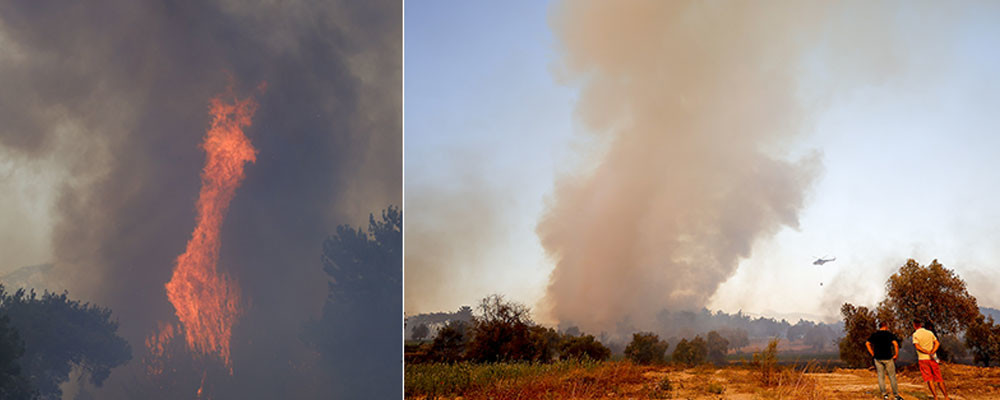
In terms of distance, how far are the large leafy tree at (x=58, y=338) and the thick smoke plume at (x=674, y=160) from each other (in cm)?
424

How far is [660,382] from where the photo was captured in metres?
5.96

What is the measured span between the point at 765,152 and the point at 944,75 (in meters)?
2.08

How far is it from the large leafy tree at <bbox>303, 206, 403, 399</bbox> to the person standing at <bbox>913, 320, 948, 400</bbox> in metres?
4.90

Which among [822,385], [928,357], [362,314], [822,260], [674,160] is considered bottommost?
[822,385]

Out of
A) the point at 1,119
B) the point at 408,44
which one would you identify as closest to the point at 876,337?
the point at 408,44

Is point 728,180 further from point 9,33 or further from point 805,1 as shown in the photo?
point 9,33

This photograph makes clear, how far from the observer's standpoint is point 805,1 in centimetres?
642

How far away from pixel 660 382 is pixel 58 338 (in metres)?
5.38

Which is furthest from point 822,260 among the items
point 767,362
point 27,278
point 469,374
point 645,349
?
point 27,278

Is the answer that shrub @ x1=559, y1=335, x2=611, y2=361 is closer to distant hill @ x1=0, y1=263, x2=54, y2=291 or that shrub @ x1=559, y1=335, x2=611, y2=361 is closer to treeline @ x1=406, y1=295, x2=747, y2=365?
treeline @ x1=406, y1=295, x2=747, y2=365

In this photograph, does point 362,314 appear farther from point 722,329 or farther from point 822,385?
point 822,385

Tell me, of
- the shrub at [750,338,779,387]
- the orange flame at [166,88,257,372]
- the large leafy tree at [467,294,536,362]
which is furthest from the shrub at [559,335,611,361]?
the orange flame at [166,88,257,372]

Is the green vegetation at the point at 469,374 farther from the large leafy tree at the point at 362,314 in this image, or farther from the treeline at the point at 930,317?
the treeline at the point at 930,317

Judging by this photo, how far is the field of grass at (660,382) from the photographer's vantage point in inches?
213
